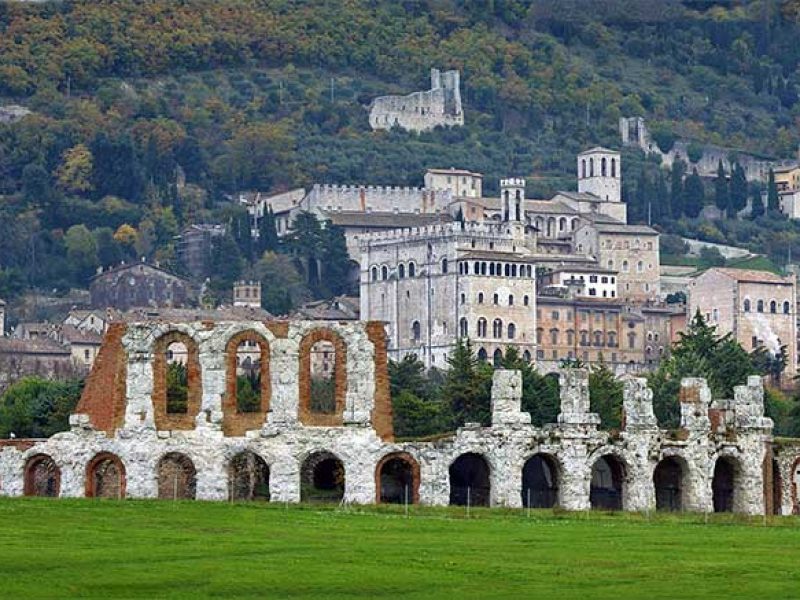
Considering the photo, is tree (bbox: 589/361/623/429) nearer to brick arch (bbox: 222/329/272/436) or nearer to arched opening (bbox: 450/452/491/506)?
arched opening (bbox: 450/452/491/506)

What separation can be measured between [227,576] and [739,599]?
7712 millimetres

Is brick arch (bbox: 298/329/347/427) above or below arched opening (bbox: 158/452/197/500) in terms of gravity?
above

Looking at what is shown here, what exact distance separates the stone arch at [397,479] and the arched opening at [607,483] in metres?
4.69

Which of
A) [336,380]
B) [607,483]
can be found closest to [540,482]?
[607,483]

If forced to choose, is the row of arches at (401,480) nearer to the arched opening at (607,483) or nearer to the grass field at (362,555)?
the arched opening at (607,483)

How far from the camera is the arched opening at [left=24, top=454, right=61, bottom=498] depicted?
252 ft

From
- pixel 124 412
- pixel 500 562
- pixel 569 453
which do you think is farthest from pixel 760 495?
pixel 500 562

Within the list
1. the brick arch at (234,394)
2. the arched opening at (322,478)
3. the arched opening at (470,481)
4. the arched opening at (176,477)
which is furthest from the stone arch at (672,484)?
the arched opening at (176,477)

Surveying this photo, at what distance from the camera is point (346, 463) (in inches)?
2982

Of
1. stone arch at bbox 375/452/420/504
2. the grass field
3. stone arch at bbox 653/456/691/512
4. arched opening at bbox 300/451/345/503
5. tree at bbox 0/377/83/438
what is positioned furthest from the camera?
tree at bbox 0/377/83/438

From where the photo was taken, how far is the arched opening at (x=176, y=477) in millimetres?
76562

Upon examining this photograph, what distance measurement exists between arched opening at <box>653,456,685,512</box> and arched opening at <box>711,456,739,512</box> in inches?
34.9

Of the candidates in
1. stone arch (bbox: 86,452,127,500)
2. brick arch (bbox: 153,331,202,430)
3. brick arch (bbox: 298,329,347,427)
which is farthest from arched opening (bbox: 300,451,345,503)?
stone arch (bbox: 86,452,127,500)

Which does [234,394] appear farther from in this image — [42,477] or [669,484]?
[669,484]
